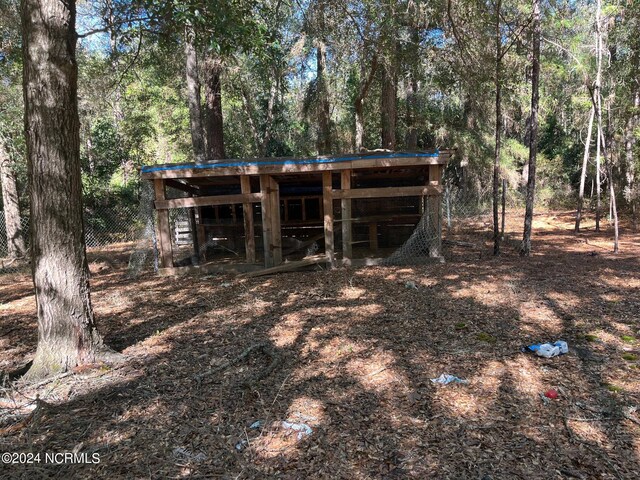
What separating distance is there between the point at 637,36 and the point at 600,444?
17.0 metres

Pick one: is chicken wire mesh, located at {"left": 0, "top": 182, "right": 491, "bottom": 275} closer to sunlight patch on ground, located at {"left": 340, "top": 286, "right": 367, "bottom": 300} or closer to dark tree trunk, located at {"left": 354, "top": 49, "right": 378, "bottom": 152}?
sunlight patch on ground, located at {"left": 340, "top": 286, "right": 367, "bottom": 300}

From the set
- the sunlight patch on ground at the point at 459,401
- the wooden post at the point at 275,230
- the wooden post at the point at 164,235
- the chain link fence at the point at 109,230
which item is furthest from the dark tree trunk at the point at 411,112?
the sunlight patch on ground at the point at 459,401

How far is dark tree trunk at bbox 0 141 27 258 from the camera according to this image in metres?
11.6

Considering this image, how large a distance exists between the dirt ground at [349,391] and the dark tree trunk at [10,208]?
22.8 feet

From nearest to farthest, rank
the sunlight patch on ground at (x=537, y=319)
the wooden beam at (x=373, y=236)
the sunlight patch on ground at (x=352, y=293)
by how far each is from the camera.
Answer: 1. the sunlight patch on ground at (x=537, y=319)
2. the sunlight patch on ground at (x=352, y=293)
3. the wooden beam at (x=373, y=236)

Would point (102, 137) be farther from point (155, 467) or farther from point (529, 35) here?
point (155, 467)

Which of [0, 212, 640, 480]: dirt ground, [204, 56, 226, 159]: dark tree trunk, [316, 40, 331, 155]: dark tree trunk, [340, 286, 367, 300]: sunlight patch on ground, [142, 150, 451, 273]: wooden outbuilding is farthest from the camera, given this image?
[316, 40, 331, 155]: dark tree trunk

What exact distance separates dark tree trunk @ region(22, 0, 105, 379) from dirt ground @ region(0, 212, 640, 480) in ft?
1.31

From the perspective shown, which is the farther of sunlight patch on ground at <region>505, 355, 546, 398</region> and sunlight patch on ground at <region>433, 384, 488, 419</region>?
sunlight patch on ground at <region>505, 355, 546, 398</region>

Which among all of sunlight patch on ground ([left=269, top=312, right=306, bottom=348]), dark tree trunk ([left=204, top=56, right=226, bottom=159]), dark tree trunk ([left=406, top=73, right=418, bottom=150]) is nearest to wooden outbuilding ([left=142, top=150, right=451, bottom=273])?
dark tree trunk ([left=204, top=56, right=226, bottom=159])

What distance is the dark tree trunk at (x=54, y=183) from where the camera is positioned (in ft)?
11.3

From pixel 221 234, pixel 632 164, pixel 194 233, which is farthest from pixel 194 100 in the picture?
pixel 632 164

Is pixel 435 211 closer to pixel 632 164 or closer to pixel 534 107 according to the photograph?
pixel 534 107

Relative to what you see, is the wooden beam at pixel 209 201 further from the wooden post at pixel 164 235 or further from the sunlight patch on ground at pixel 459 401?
the sunlight patch on ground at pixel 459 401
